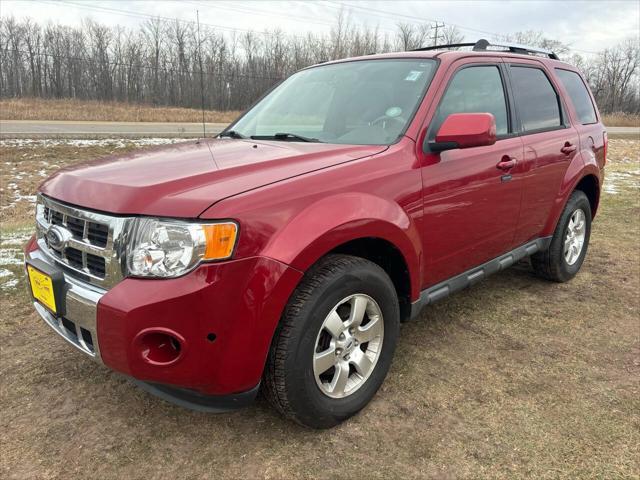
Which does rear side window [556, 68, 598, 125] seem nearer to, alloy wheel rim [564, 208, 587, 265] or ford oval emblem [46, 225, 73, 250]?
alloy wheel rim [564, 208, 587, 265]

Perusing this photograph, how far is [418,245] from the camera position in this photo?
8.31 feet

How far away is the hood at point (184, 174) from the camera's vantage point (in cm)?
184

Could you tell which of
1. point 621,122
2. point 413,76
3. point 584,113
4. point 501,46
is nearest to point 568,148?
point 584,113

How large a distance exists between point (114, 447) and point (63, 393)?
61 centimetres

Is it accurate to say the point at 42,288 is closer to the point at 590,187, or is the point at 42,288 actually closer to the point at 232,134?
the point at 232,134

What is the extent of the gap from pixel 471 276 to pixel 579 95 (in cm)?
236

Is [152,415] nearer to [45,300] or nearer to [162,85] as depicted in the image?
[45,300]

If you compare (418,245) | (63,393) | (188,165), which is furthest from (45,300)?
(418,245)

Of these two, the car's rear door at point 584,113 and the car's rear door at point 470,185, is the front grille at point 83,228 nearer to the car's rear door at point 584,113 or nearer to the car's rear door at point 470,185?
the car's rear door at point 470,185

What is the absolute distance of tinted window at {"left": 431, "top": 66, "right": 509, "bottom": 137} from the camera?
2.81 meters

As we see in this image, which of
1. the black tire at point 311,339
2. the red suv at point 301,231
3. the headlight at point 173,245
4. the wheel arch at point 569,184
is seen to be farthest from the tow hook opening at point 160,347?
the wheel arch at point 569,184

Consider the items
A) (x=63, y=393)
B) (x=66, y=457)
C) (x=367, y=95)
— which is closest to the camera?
(x=66, y=457)

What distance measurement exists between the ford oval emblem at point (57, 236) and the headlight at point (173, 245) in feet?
1.56

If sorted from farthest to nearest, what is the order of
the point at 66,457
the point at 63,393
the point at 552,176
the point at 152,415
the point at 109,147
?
the point at 109,147 < the point at 552,176 < the point at 63,393 < the point at 152,415 < the point at 66,457
